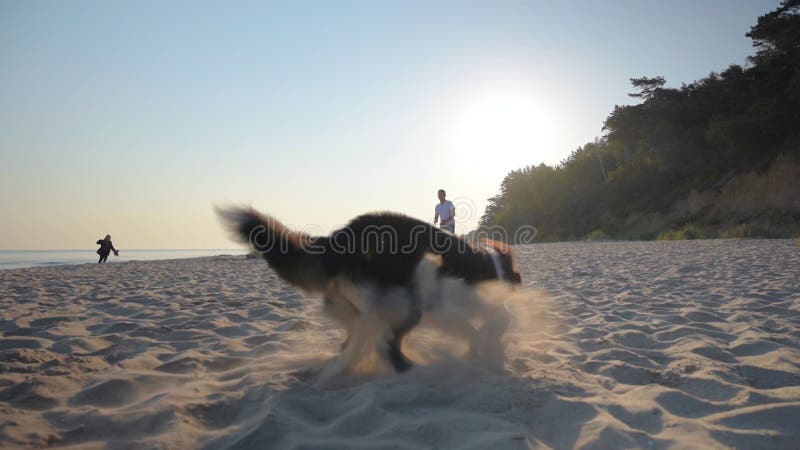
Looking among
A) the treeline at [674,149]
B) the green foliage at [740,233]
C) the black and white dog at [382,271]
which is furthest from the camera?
the treeline at [674,149]

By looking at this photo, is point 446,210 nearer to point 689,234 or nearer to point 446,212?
point 446,212

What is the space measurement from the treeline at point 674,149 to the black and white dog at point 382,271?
64.6ft

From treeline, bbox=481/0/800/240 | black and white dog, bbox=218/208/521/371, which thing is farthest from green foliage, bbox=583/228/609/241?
black and white dog, bbox=218/208/521/371

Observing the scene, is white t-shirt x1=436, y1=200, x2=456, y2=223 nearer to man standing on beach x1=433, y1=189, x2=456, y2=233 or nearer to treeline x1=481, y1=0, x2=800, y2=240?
man standing on beach x1=433, y1=189, x2=456, y2=233

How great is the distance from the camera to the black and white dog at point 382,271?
2.84 m

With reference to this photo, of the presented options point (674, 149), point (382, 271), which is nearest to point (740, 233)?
point (674, 149)

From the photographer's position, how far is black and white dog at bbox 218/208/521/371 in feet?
9.32

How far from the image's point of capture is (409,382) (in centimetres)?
268

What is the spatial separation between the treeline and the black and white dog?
19.7m

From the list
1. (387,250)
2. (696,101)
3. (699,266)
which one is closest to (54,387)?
(387,250)

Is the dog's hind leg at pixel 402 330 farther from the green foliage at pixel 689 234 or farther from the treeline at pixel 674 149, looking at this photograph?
the treeline at pixel 674 149

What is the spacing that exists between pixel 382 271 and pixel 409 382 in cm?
69

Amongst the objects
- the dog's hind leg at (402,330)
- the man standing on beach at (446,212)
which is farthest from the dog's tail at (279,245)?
the man standing on beach at (446,212)

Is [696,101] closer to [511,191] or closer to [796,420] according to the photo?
[511,191]
